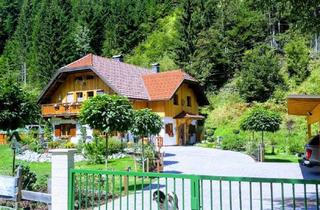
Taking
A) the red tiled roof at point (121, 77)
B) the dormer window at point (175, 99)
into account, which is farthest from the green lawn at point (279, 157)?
the red tiled roof at point (121, 77)

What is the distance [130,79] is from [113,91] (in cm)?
428

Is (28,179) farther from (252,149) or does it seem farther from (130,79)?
(130,79)

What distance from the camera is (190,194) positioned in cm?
619

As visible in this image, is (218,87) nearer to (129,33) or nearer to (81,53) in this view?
(129,33)

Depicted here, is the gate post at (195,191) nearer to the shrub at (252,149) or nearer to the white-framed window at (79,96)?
the shrub at (252,149)

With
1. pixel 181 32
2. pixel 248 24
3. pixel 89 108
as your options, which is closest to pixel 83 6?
pixel 181 32

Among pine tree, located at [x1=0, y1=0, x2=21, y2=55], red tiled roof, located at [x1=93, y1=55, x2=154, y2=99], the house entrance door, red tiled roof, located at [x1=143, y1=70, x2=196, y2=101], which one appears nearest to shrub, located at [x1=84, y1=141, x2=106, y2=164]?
red tiled roof, located at [x1=93, y1=55, x2=154, y2=99]

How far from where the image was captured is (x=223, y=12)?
51.8m

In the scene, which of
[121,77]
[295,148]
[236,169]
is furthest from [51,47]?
[236,169]

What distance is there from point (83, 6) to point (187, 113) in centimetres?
4341


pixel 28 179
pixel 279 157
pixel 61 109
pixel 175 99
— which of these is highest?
pixel 175 99

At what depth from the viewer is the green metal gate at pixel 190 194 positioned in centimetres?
545

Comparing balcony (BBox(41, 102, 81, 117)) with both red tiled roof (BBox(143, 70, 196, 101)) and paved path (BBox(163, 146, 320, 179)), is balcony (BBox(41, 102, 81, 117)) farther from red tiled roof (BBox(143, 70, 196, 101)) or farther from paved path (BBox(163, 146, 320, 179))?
paved path (BBox(163, 146, 320, 179))

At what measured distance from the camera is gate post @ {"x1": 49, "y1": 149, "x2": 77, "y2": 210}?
7.32 m
